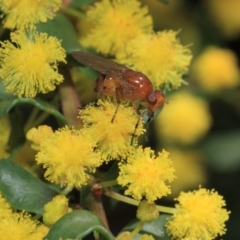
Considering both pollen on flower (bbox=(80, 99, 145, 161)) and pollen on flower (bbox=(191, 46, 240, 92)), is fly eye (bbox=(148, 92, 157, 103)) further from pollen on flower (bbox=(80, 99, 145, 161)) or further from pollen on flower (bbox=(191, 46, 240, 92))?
pollen on flower (bbox=(191, 46, 240, 92))

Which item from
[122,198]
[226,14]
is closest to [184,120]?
[226,14]

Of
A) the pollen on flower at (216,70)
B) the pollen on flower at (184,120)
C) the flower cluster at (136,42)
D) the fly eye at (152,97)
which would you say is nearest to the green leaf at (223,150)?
the pollen on flower at (184,120)

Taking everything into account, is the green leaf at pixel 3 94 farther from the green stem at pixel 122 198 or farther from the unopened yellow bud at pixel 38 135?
the green stem at pixel 122 198

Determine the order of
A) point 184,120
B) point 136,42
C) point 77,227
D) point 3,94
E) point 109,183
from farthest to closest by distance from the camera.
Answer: point 184,120
point 136,42
point 3,94
point 109,183
point 77,227

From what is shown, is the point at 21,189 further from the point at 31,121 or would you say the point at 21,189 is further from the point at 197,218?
the point at 197,218

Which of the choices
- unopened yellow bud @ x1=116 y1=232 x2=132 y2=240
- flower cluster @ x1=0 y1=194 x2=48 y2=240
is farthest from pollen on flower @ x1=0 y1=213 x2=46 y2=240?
unopened yellow bud @ x1=116 y1=232 x2=132 y2=240

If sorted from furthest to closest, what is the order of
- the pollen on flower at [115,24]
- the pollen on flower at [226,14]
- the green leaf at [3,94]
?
1. the pollen on flower at [226,14]
2. the pollen on flower at [115,24]
3. the green leaf at [3,94]

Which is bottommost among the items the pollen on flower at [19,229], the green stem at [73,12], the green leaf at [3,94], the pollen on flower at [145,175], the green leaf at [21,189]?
the pollen on flower at [19,229]
